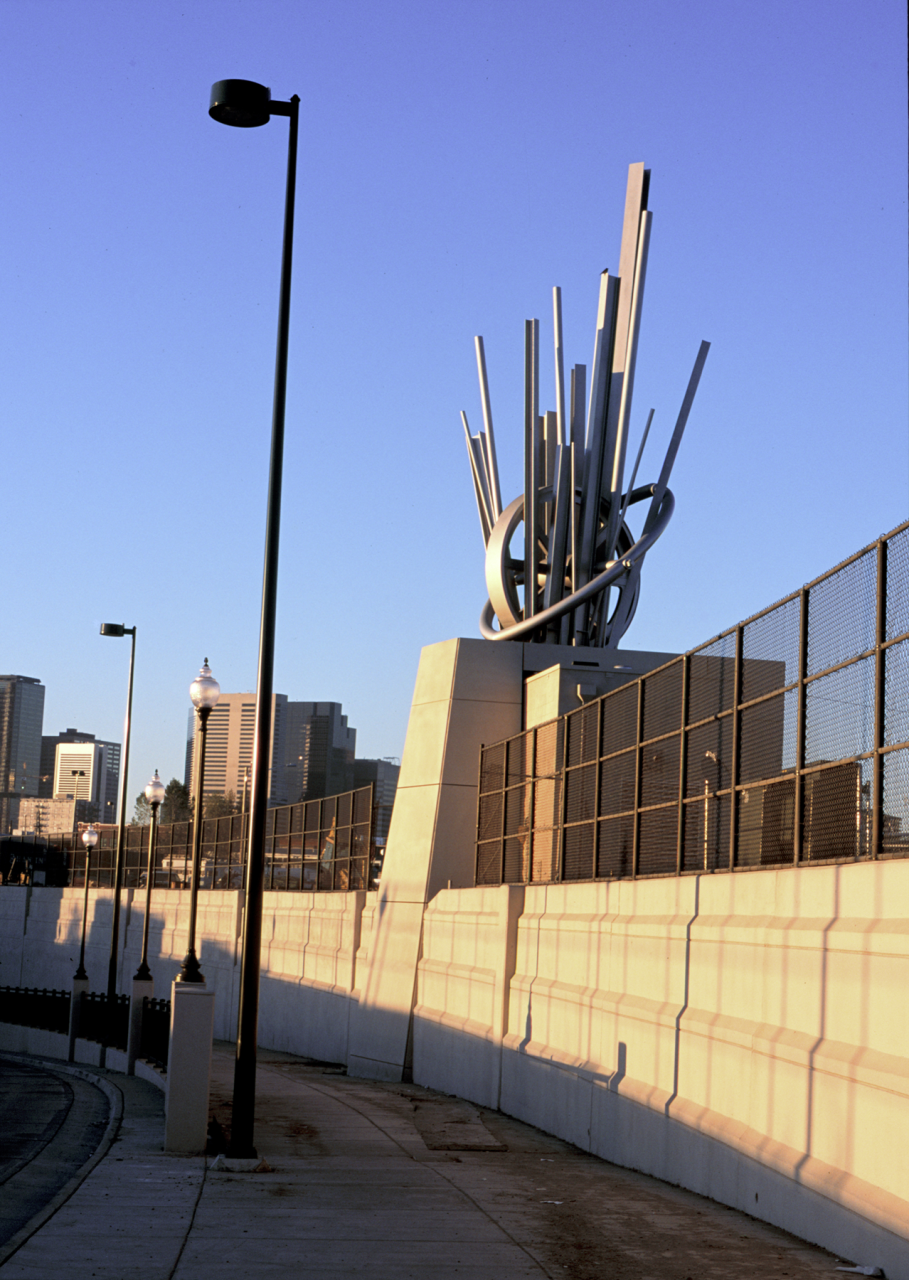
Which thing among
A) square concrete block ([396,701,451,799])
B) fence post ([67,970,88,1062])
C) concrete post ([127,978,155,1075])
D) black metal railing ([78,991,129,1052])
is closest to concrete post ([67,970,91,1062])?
fence post ([67,970,88,1062])

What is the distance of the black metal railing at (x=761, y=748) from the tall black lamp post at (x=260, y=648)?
421 cm

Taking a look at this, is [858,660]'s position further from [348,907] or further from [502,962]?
[348,907]

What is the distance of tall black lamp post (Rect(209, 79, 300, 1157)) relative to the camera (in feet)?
44.9

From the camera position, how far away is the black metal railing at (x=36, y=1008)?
1670 inches

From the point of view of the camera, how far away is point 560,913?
18781 millimetres

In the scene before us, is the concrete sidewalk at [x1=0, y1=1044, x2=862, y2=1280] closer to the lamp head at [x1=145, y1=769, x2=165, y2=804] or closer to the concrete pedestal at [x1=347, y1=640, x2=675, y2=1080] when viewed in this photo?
the concrete pedestal at [x1=347, y1=640, x2=675, y2=1080]

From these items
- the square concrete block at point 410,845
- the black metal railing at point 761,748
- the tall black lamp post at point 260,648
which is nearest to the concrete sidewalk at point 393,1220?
the tall black lamp post at point 260,648

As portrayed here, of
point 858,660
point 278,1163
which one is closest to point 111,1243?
point 278,1163

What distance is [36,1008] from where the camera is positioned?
45250 mm

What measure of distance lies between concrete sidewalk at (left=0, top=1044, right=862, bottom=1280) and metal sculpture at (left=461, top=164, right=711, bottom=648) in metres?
14.7

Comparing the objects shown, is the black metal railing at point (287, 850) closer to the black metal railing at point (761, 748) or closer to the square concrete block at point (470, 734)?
the square concrete block at point (470, 734)

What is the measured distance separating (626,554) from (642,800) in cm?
1372

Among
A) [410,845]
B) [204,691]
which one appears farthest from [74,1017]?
[204,691]

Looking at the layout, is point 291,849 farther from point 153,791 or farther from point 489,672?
point 489,672
